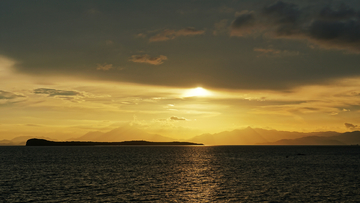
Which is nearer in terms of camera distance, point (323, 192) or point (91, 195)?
point (91, 195)

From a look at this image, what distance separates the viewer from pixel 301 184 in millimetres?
66500

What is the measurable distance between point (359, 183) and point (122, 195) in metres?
55.2

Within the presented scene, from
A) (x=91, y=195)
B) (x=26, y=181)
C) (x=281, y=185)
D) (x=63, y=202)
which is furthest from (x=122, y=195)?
(x=281, y=185)

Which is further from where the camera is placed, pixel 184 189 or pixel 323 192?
pixel 184 189

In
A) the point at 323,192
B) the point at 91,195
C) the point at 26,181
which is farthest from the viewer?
the point at 26,181

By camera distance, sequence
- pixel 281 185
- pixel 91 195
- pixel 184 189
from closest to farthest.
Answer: pixel 91 195
pixel 184 189
pixel 281 185

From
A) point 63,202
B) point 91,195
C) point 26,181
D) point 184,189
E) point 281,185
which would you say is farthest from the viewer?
point 26,181

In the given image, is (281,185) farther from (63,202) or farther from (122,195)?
(63,202)

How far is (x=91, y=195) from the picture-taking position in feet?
173

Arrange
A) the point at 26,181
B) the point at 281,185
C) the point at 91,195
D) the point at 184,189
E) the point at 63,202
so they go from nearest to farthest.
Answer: the point at 63,202
the point at 91,195
the point at 184,189
the point at 281,185
the point at 26,181

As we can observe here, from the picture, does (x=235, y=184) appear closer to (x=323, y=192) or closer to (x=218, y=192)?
(x=218, y=192)

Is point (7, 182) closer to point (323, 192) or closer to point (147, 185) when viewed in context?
point (147, 185)

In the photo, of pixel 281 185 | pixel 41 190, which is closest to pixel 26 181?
pixel 41 190

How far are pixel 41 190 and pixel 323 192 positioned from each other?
5638 centimetres
